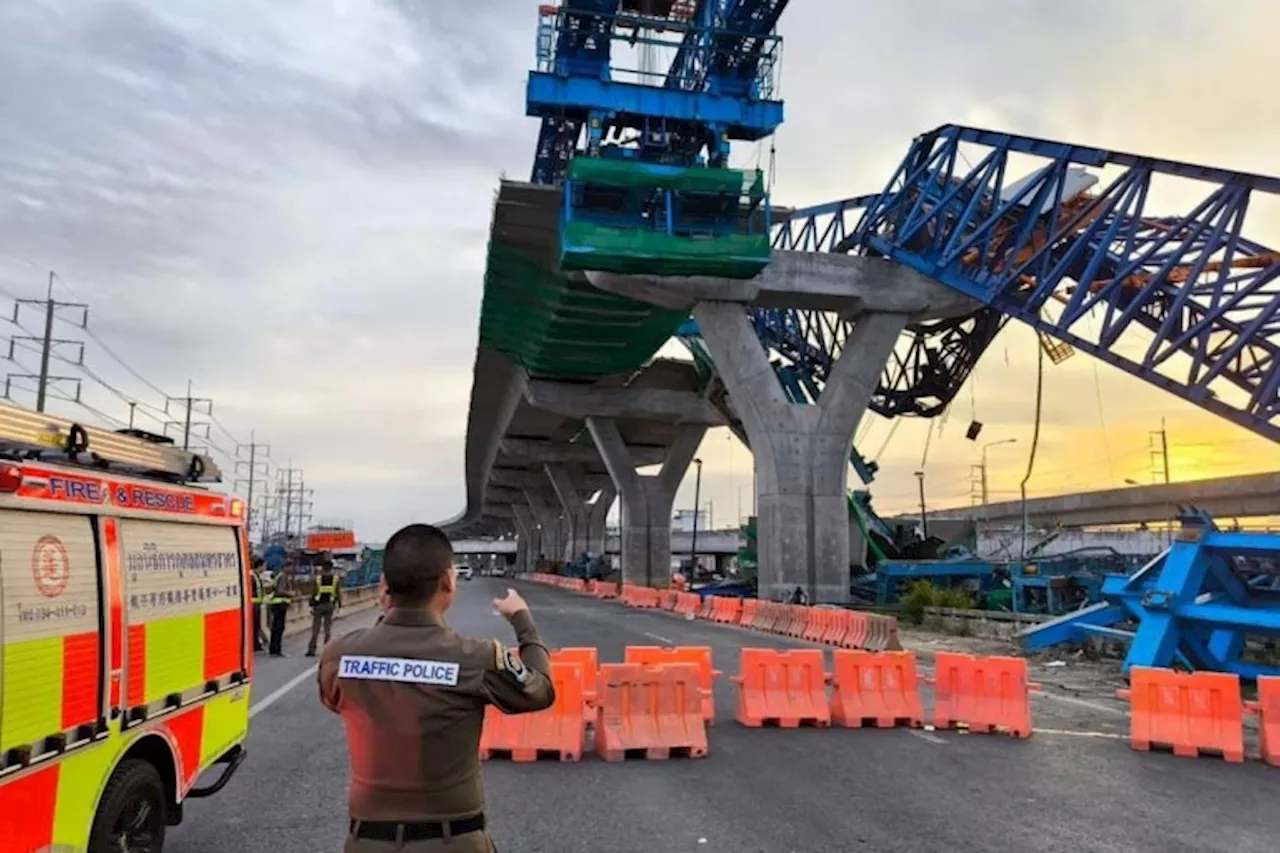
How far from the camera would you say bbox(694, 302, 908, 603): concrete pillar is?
2984 centimetres

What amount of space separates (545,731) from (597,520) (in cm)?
8090

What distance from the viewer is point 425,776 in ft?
9.10

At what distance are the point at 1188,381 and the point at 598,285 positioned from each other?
652 inches

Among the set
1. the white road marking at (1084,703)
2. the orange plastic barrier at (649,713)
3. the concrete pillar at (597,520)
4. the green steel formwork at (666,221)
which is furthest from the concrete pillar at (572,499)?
the orange plastic barrier at (649,713)

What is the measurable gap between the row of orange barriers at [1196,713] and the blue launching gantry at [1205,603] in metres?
2.72

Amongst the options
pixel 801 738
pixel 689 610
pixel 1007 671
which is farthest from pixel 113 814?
pixel 689 610

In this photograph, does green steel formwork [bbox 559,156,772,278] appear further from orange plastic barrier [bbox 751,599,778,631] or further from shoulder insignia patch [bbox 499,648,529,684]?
shoulder insignia patch [bbox 499,648,529,684]

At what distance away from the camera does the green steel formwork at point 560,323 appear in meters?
36.4

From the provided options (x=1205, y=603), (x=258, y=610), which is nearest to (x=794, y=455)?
(x=258, y=610)

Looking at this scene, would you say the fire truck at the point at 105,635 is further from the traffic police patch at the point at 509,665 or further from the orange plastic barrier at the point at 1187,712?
the orange plastic barrier at the point at 1187,712

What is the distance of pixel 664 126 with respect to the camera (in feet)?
111

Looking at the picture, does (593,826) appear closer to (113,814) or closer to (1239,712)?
(113,814)

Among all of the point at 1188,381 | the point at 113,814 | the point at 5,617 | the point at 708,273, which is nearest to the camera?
the point at 5,617

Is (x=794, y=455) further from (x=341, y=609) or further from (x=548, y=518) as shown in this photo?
(x=548, y=518)
